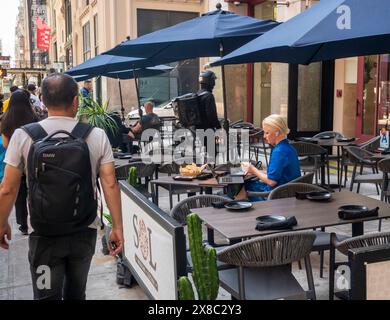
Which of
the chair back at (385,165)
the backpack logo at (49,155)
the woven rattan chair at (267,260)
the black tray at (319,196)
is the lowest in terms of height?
the woven rattan chair at (267,260)

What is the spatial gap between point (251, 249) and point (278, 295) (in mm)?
368

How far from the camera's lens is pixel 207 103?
7.20 m

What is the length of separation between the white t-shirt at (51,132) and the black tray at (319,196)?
193cm

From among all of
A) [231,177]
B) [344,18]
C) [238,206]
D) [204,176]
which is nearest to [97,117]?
[204,176]

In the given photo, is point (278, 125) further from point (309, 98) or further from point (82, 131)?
point (309, 98)

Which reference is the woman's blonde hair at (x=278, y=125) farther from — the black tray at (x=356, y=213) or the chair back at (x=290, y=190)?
the black tray at (x=356, y=213)

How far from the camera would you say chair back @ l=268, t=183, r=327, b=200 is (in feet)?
14.9

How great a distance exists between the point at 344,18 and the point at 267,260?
1682mm

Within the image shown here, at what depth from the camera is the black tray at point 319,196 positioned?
4113mm

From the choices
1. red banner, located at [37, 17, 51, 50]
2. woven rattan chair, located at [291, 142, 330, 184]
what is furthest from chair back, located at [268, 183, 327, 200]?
red banner, located at [37, 17, 51, 50]

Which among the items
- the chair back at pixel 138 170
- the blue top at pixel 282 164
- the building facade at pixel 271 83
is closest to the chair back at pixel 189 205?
the blue top at pixel 282 164

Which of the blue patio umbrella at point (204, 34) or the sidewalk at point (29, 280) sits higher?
the blue patio umbrella at point (204, 34)

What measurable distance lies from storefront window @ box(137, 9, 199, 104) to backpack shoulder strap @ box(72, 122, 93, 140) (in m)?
21.3

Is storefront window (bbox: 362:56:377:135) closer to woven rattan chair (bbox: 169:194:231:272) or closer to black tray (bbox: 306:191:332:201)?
black tray (bbox: 306:191:332:201)
